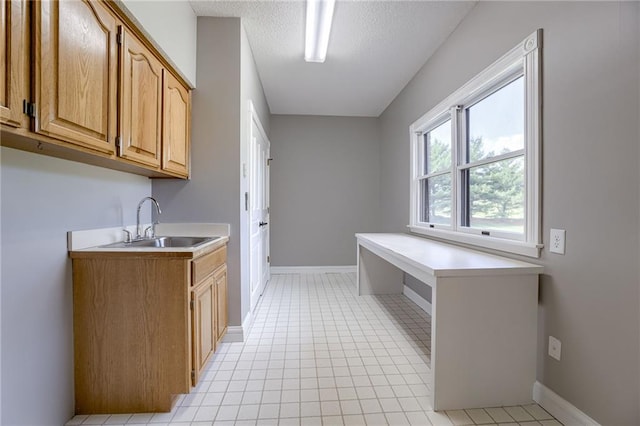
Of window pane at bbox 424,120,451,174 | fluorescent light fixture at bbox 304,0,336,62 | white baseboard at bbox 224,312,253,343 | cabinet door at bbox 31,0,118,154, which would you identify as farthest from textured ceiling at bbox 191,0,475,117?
white baseboard at bbox 224,312,253,343

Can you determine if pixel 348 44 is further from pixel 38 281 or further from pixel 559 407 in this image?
pixel 559 407

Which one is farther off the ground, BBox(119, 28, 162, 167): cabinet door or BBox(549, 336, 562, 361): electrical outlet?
BBox(119, 28, 162, 167): cabinet door

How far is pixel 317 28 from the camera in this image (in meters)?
2.41

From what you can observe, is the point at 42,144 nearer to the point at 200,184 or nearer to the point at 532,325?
the point at 200,184

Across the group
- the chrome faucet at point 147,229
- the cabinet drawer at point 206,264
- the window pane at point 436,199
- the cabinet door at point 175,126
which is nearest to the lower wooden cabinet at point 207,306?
the cabinet drawer at point 206,264

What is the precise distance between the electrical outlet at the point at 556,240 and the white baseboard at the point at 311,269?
3.54 m

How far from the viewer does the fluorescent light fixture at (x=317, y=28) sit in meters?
2.10

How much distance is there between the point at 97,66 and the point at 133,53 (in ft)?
1.15

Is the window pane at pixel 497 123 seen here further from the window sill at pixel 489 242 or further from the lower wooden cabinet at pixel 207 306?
the lower wooden cabinet at pixel 207 306

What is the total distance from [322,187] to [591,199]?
380 centimetres

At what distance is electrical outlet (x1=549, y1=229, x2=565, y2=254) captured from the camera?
1.53 m

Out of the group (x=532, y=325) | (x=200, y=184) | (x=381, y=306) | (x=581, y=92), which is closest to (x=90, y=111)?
(x=200, y=184)

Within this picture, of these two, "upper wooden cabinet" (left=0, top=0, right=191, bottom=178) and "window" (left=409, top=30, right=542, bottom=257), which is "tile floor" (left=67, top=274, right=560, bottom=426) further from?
"upper wooden cabinet" (left=0, top=0, right=191, bottom=178)

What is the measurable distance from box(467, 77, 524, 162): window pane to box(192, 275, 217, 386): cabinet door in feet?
7.23
